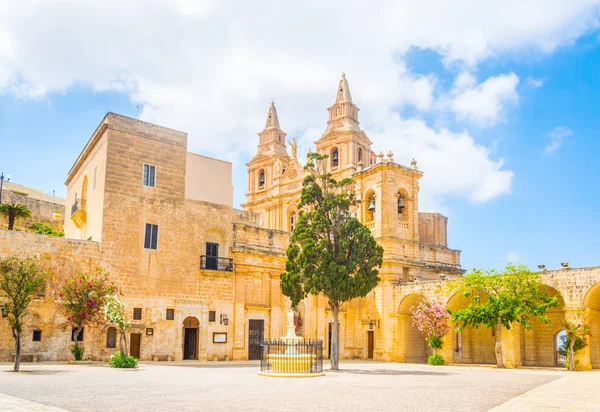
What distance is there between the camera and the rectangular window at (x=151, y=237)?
2655 centimetres

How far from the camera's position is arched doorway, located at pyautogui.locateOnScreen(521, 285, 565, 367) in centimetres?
2867

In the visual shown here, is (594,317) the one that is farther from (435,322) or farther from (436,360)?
(436,360)

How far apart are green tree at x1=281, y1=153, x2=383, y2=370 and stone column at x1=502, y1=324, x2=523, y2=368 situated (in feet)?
23.6

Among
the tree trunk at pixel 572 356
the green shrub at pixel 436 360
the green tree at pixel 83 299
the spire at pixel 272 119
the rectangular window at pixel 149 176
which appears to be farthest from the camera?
the spire at pixel 272 119

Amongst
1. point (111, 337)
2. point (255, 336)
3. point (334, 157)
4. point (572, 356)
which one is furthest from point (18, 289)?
point (334, 157)

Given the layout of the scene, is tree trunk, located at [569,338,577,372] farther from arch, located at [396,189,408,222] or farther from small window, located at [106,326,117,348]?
small window, located at [106,326,117,348]

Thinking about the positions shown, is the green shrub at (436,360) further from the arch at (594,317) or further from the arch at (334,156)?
the arch at (334,156)

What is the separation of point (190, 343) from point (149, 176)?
Answer: 26.1 feet

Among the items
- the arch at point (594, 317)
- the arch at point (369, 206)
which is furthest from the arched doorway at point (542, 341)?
the arch at point (369, 206)

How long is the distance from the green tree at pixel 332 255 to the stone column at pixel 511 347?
720cm

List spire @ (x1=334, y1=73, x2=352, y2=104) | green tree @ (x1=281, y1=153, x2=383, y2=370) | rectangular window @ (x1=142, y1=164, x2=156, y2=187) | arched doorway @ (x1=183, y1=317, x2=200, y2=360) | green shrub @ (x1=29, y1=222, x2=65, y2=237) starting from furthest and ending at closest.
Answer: spire @ (x1=334, y1=73, x2=352, y2=104) → green shrub @ (x1=29, y1=222, x2=65, y2=237) → arched doorway @ (x1=183, y1=317, x2=200, y2=360) → rectangular window @ (x1=142, y1=164, x2=156, y2=187) → green tree @ (x1=281, y1=153, x2=383, y2=370)

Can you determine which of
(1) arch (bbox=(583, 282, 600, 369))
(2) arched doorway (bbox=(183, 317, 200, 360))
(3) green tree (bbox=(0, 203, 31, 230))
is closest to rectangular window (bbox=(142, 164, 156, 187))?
(2) arched doorway (bbox=(183, 317, 200, 360))

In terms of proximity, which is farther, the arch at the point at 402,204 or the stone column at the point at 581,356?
the arch at the point at 402,204

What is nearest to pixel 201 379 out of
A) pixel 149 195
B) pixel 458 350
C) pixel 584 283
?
pixel 149 195
